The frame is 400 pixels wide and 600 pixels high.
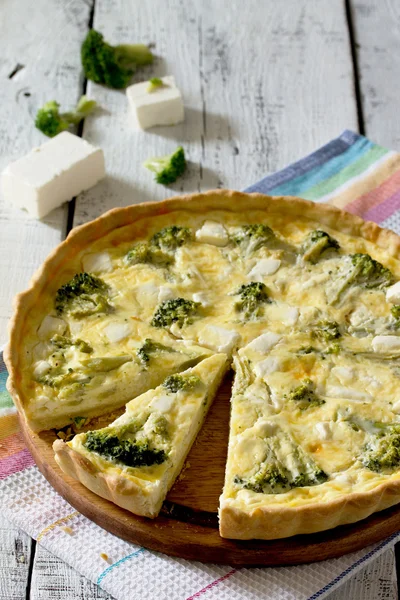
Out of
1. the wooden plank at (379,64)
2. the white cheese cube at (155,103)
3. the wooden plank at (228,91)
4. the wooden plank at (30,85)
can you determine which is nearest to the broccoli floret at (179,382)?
the wooden plank at (30,85)

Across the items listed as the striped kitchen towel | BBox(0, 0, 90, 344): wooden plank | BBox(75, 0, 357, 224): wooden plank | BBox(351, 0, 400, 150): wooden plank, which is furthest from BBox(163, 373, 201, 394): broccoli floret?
BBox(351, 0, 400, 150): wooden plank

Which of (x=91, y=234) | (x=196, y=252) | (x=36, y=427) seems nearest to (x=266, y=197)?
(x=196, y=252)

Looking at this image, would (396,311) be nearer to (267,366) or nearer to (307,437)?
(267,366)

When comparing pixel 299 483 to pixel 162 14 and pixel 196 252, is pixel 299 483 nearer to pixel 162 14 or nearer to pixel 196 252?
pixel 196 252

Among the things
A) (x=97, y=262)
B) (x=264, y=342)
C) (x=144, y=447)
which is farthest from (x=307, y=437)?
(x=97, y=262)

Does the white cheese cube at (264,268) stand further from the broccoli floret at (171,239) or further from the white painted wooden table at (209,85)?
the white painted wooden table at (209,85)

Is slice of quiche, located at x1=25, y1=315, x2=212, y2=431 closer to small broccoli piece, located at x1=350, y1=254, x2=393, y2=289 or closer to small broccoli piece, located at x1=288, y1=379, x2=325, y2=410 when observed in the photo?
small broccoli piece, located at x1=288, y1=379, x2=325, y2=410
